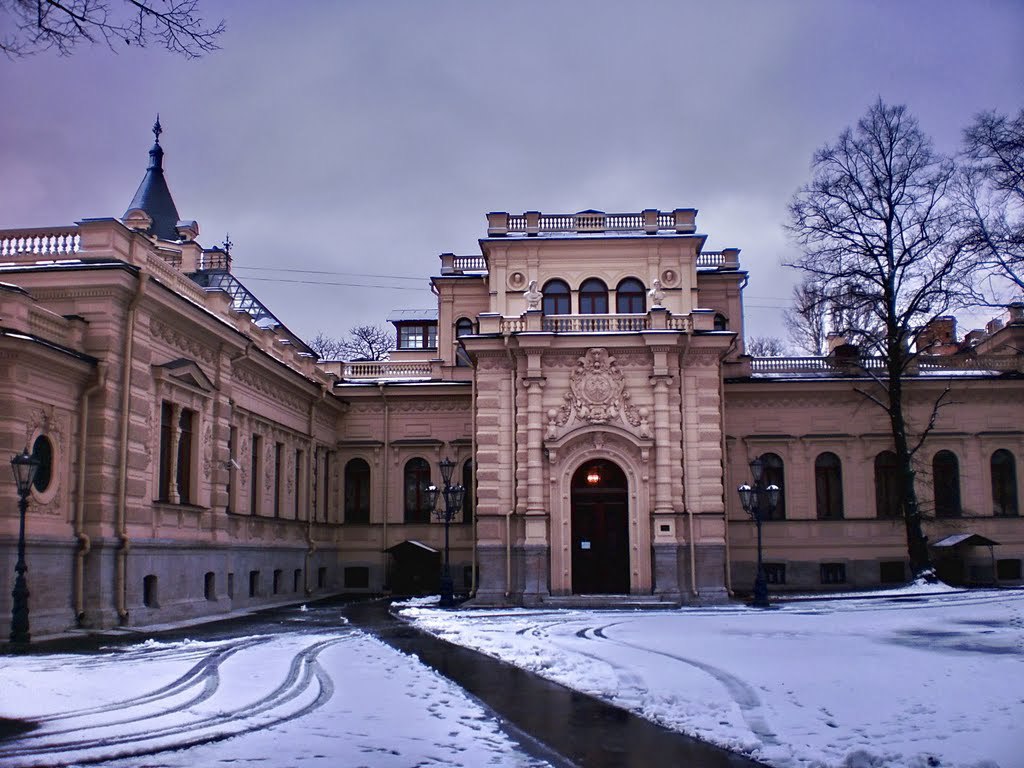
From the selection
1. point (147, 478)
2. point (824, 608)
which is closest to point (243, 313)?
point (147, 478)

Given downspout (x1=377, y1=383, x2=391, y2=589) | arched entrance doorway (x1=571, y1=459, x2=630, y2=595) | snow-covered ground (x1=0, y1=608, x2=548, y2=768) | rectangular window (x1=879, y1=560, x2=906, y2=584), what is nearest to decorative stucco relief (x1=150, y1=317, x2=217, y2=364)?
snow-covered ground (x1=0, y1=608, x2=548, y2=768)

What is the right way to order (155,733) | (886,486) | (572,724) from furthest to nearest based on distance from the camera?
1. (886,486)
2. (572,724)
3. (155,733)

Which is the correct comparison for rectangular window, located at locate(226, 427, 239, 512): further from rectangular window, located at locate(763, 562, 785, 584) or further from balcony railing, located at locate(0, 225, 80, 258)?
rectangular window, located at locate(763, 562, 785, 584)

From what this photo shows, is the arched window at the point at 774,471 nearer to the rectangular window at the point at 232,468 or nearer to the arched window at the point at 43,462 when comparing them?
the rectangular window at the point at 232,468

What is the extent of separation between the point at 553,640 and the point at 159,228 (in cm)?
3699

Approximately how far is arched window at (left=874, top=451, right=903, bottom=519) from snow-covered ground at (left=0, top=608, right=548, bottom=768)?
26.9m

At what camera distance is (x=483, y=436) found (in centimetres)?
3244

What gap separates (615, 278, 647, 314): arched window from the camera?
3553 centimetres

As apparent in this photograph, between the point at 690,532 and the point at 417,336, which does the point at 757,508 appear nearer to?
the point at 690,532

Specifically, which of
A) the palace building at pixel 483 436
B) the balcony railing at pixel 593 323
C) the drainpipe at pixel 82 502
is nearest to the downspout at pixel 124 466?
the palace building at pixel 483 436

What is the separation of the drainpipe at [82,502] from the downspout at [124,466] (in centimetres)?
71

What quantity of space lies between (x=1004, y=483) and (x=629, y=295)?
16582mm

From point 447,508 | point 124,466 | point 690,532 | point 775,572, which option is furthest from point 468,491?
point 124,466

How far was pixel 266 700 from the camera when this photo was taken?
11977 millimetres
